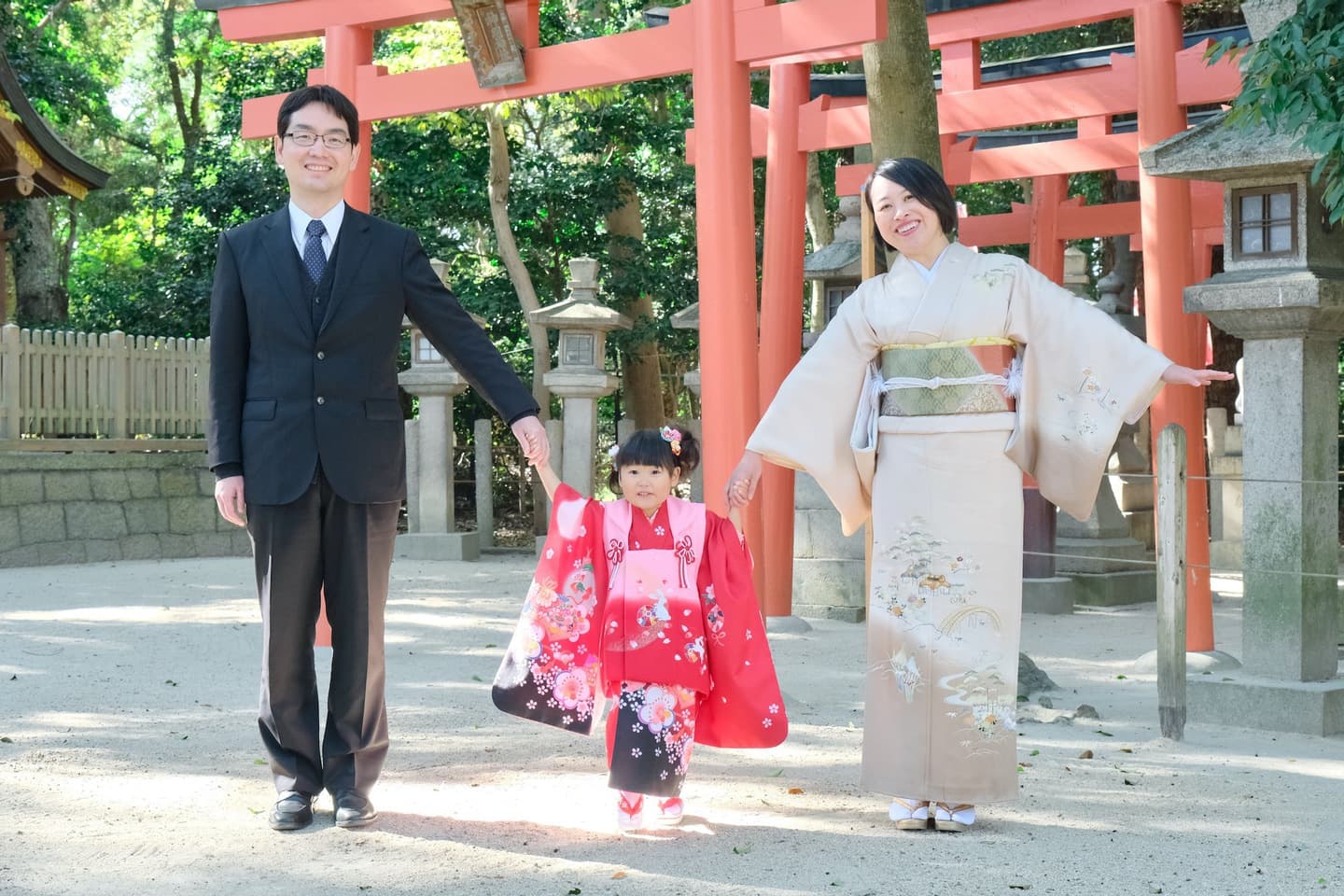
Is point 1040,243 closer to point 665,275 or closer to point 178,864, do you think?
point 665,275

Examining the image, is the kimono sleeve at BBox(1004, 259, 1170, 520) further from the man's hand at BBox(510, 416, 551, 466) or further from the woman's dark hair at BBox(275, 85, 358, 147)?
the woman's dark hair at BBox(275, 85, 358, 147)

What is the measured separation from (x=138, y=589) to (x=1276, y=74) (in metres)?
7.83

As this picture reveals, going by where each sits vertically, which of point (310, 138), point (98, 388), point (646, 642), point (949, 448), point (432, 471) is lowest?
→ point (646, 642)

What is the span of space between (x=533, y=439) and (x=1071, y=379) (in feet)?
4.68

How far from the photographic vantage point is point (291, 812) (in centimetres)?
356

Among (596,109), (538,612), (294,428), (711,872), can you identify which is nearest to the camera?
(711,872)

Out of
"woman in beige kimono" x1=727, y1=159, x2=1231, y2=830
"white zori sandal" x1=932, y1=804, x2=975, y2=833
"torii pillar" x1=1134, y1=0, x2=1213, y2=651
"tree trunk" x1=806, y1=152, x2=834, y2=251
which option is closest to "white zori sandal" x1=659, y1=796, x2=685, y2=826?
"woman in beige kimono" x1=727, y1=159, x2=1231, y2=830

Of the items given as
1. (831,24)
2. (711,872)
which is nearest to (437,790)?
(711,872)

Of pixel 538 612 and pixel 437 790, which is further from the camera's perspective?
pixel 437 790

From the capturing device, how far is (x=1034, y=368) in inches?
150

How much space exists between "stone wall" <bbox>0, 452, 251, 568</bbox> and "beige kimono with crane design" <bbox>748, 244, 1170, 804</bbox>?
9.28 metres

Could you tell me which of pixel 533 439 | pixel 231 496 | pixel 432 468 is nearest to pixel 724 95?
pixel 533 439

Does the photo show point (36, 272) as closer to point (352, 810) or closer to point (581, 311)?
point (581, 311)

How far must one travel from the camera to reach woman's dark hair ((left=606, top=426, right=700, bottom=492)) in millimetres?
3701
